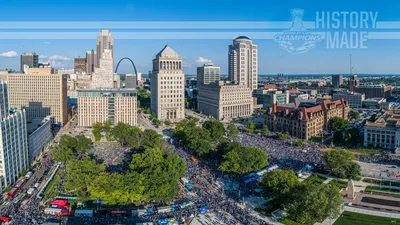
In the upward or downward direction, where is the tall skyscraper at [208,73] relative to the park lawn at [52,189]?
upward

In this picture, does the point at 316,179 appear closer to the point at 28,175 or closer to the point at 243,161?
the point at 243,161

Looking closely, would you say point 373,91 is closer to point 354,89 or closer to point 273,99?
point 354,89

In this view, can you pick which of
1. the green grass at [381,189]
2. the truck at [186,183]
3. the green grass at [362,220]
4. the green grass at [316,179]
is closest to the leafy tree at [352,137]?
the green grass at [316,179]

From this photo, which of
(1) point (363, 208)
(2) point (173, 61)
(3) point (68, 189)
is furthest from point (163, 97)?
(1) point (363, 208)

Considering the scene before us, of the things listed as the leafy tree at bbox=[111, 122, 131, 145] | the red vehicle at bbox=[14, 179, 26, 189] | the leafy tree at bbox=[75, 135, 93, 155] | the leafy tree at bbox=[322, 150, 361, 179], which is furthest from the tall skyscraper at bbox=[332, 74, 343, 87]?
the red vehicle at bbox=[14, 179, 26, 189]

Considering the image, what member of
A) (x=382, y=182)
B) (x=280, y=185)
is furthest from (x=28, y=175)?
(x=382, y=182)

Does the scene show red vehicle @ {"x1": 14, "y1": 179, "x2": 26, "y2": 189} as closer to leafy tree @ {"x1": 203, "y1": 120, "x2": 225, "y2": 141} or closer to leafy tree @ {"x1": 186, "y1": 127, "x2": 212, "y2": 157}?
leafy tree @ {"x1": 186, "y1": 127, "x2": 212, "y2": 157}

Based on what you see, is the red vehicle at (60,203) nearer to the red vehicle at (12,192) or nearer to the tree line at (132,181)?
the tree line at (132,181)

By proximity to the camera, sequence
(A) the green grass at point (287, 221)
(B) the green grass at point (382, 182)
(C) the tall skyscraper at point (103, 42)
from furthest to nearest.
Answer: (C) the tall skyscraper at point (103, 42) < (B) the green grass at point (382, 182) < (A) the green grass at point (287, 221)
